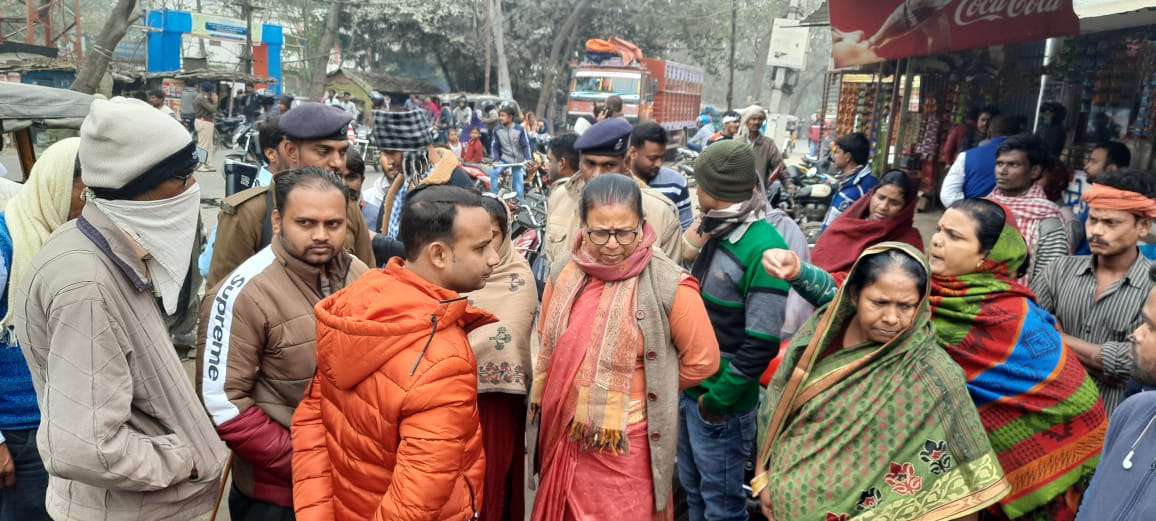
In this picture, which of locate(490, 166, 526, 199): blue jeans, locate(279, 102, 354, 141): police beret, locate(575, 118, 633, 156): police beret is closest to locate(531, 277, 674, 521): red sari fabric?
locate(575, 118, 633, 156): police beret

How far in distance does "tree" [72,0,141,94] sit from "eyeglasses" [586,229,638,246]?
34.4 feet

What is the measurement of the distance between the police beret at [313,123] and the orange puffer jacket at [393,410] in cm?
155

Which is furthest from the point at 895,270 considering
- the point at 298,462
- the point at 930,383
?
the point at 298,462

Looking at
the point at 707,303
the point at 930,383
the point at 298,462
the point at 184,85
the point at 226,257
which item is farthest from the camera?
the point at 184,85

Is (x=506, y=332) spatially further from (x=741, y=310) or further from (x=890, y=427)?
(x=890, y=427)

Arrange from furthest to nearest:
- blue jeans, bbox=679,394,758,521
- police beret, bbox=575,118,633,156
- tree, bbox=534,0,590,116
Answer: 1. tree, bbox=534,0,590,116
2. police beret, bbox=575,118,633,156
3. blue jeans, bbox=679,394,758,521

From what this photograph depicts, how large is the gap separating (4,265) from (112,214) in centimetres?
63

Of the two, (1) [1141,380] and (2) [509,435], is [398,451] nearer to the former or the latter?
(2) [509,435]

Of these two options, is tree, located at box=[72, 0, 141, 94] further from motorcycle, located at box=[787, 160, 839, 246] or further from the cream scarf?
the cream scarf

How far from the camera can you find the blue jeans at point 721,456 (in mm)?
3031

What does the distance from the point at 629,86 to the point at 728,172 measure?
863 inches

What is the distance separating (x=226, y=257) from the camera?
9.05 ft

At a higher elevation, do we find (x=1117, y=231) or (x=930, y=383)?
(x=1117, y=231)

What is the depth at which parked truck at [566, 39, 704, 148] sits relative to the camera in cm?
2411
